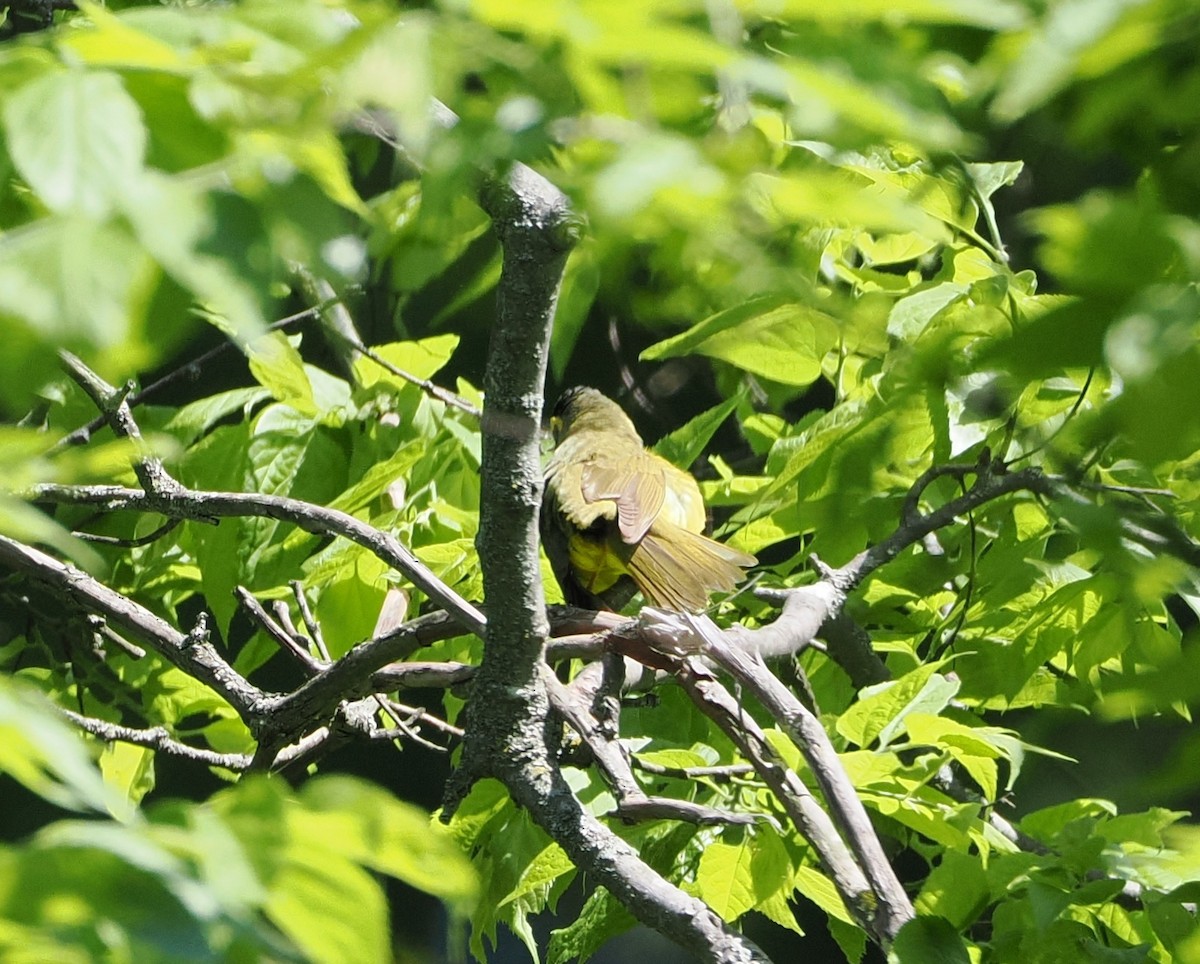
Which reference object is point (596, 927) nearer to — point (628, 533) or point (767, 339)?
point (767, 339)

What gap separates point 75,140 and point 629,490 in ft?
6.55

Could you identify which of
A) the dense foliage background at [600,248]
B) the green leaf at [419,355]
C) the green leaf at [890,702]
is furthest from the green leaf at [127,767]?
the green leaf at [890,702]

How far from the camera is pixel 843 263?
6.97ft

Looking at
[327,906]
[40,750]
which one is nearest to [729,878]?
[327,906]

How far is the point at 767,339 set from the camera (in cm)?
174

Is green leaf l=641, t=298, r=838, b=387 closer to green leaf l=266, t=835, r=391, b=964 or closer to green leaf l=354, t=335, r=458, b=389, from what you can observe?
green leaf l=354, t=335, r=458, b=389

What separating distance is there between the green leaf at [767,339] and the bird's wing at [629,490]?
594 millimetres

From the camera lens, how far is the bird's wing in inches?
94.5

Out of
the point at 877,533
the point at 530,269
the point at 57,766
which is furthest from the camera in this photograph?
the point at 877,533

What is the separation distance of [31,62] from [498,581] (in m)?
0.77

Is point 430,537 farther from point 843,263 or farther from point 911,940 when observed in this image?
point 911,940

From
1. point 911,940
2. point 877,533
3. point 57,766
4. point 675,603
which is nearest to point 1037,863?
point 911,940

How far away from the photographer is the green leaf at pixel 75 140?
53 centimetres

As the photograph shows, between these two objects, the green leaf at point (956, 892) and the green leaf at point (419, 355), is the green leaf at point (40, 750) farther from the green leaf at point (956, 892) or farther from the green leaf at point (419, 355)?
the green leaf at point (419, 355)
